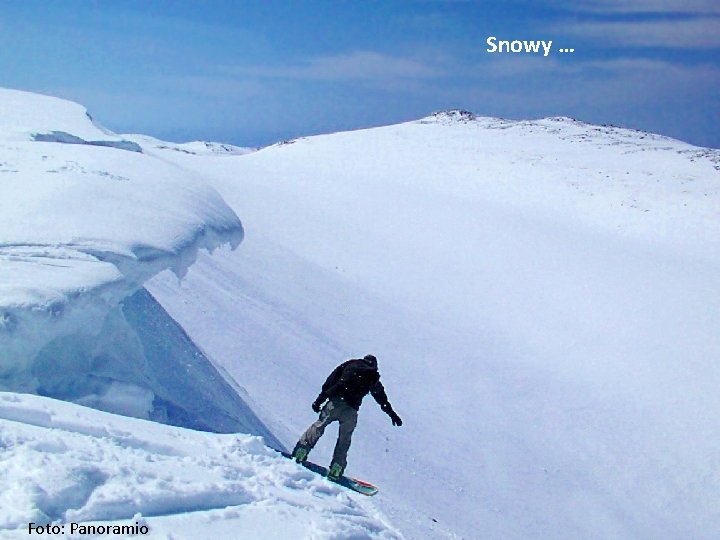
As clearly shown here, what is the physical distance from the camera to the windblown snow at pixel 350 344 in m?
5.02

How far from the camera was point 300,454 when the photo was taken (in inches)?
268

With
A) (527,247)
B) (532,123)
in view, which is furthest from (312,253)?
(532,123)

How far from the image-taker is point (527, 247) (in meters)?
21.3

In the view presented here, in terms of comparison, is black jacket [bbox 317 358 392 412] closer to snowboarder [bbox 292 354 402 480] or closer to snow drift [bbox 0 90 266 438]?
snowboarder [bbox 292 354 402 480]

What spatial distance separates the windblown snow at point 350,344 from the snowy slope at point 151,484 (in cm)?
2

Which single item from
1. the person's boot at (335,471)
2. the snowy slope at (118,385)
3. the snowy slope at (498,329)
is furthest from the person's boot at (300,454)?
the snowy slope at (498,329)

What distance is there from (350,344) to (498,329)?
4.44m

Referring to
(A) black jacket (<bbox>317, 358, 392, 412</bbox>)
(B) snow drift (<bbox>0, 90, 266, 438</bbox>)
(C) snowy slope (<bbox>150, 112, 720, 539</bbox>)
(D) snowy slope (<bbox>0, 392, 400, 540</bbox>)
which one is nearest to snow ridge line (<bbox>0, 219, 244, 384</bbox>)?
(B) snow drift (<bbox>0, 90, 266, 438</bbox>)

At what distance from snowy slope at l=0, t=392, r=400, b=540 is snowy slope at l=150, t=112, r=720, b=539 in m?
1.28

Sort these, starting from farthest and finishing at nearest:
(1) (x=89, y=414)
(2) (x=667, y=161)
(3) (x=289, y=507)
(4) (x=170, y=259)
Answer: (2) (x=667, y=161) → (4) (x=170, y=259) → (1) (x=89, y=414) → (3) (x=289, y=507)

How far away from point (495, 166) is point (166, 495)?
2800 cm

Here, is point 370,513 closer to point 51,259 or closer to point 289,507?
Answer: point 289,507

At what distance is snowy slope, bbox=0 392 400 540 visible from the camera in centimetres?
394

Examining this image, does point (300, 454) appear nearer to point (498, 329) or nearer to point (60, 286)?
point (60, 286)
